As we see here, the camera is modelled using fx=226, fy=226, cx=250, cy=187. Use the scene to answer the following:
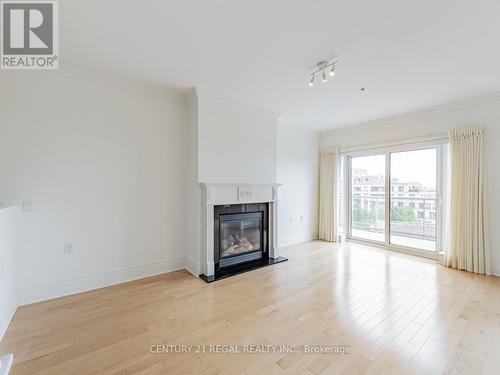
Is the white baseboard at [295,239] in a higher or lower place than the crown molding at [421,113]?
lower

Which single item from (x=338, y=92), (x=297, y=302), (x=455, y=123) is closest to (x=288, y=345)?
(x=297, y=302)

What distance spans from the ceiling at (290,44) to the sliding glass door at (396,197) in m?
1.37

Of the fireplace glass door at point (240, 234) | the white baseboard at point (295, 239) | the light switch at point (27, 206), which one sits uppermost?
the light switch at point (27, 206)

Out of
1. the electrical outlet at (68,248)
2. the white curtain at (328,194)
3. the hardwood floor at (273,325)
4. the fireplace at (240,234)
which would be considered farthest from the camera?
the white curtain at (328,194)

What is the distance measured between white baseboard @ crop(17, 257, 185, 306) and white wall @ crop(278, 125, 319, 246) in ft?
8.16

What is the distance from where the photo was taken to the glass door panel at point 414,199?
4215 mm

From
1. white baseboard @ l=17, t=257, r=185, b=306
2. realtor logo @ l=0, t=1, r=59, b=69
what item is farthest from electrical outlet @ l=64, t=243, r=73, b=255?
realtor logo @ l=0, t=1, r=59, b=69

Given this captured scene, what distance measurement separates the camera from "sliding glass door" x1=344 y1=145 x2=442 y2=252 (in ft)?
13.9

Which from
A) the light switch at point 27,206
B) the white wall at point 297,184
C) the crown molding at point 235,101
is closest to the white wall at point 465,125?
the white wall at point 297,184

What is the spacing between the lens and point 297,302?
2.60m

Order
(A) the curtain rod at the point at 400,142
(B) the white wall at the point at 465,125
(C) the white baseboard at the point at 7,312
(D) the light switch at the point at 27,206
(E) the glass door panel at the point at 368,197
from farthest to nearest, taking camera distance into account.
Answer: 1. (E) the glass door panel at the point at 368,197
2. (A) the curtain rod at the point at 400,142
3. (B) the white wall at the point at 465,125
4. (D) the light switch at the point at 27,206
5. (C) the white baseboard at the point at 7,312

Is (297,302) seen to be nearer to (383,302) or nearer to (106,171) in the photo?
(383,302)

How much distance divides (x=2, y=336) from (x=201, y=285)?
1841 millimetres

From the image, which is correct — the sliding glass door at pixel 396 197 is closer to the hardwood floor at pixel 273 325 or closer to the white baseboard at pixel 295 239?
the white baseboard at pixel 295 239
